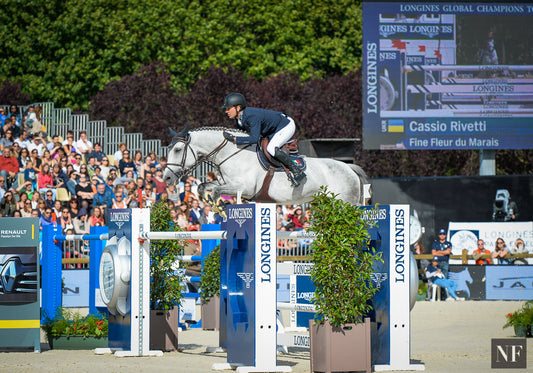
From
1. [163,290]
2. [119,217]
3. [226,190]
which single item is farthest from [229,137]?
[163,290]

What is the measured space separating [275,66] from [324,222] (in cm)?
2972

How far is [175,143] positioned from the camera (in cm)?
1116

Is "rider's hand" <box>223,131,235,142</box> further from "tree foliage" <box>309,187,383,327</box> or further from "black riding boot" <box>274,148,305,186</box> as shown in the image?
"tree foliage" <box>309,187,383,327</box>

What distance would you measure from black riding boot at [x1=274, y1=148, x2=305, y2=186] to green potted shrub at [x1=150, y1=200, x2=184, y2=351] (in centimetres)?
138

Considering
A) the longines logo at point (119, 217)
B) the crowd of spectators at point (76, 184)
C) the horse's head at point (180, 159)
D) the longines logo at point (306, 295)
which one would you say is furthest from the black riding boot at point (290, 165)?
the crowd of spectators at point (76, 184)

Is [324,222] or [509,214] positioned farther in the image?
[509,214]

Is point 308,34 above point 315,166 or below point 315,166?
above

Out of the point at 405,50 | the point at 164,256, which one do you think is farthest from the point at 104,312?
the point at 405,50

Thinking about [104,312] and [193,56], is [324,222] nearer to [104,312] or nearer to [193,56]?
[104,312]

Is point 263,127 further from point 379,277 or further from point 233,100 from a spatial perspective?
point 379,277

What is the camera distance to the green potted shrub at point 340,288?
829cm

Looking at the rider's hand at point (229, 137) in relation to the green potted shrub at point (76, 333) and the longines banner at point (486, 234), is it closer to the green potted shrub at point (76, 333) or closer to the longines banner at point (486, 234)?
the green potted shrub at point (76, 333)

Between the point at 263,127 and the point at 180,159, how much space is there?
1.02 metres

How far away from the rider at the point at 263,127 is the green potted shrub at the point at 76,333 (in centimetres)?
252
